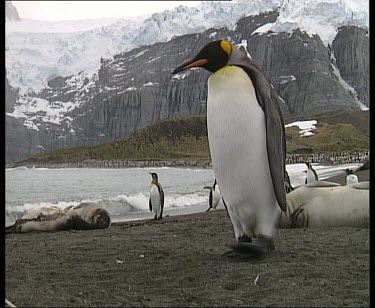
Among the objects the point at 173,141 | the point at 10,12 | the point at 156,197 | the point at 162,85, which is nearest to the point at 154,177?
the point at 156,197

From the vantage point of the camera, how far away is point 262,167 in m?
2.19

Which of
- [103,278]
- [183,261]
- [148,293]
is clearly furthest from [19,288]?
[183,261]

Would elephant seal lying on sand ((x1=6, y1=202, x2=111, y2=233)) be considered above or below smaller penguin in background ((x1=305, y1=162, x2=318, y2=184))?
below

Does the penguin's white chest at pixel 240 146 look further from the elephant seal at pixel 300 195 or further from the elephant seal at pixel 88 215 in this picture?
the elephant seal at pixel 88 215

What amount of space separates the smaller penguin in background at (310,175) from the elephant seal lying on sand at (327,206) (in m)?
0.03

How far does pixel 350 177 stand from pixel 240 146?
0.77 m

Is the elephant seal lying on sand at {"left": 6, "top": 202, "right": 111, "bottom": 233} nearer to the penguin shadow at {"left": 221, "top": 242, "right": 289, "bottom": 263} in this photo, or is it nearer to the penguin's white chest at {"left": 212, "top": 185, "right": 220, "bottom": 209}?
the penguin's white chest at {"left": 212, "top": 185, "right": 220, "bottom": 209}

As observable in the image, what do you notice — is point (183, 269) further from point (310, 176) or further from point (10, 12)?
point (10, 12)

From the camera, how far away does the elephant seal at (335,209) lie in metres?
2.51

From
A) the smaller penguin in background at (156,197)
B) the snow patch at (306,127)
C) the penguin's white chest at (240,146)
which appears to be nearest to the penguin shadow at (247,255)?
the penguin's white chest at (240,146)

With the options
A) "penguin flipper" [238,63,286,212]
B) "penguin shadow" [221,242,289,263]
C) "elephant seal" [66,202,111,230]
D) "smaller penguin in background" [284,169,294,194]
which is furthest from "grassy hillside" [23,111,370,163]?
"penguin shadow" [221,242,289,263]

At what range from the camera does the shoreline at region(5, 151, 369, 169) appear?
2.57 meters

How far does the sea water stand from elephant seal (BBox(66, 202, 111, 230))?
3cm

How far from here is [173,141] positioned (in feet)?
8.55
